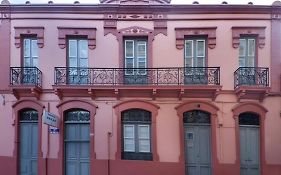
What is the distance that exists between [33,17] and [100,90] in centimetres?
453

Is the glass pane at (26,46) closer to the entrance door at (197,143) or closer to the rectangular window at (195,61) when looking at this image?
the rectangular window at (195,61)

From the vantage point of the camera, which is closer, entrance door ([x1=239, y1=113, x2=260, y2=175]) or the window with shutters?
entrance door ([x1=239, y1=113, x2=260, y2=175])

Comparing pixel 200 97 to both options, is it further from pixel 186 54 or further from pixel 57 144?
pixel 57 144

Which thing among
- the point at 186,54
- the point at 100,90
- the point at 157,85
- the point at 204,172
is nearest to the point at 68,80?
the point at 100,90

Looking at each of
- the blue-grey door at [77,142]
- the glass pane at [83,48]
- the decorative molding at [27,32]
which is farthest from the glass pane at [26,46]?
the blue-grey door at [77,142]

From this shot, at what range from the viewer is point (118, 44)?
16672 mm

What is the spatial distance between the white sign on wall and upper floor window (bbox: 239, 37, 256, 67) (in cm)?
846

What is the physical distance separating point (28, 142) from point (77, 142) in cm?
219

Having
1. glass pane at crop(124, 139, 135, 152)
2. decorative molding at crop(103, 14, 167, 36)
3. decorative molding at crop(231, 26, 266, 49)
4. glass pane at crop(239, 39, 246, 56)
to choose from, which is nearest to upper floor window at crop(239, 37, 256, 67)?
glass pane at crop(239, 39, 246, 56)

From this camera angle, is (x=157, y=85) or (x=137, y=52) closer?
(x=157, y=85)

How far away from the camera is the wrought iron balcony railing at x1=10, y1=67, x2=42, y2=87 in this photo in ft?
53.4

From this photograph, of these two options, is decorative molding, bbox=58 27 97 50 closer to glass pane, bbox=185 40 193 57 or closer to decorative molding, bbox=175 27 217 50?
decorative molding, bbox=175 27 217 50

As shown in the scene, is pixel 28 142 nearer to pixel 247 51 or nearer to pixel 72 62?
pixel 72 62

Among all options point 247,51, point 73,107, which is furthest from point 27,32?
point 247,51
